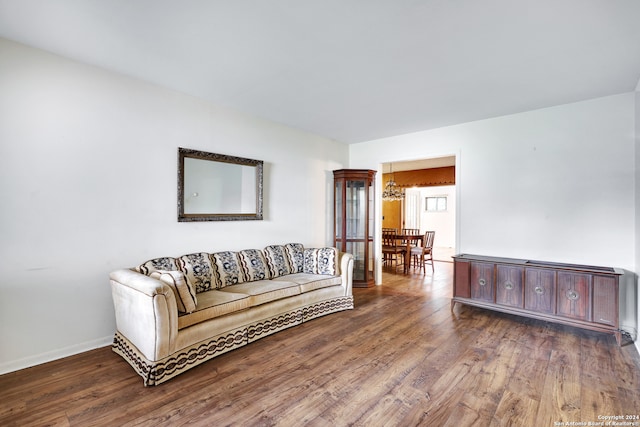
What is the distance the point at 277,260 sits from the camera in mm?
3848

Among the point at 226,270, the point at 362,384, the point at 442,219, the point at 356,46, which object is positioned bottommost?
the point at 362,384

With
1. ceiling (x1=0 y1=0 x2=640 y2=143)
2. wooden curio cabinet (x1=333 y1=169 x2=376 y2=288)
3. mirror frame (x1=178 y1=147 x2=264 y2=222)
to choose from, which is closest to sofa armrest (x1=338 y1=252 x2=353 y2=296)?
wooden curio cabinet (x1=333 y1=169 x2=376 y2=288)

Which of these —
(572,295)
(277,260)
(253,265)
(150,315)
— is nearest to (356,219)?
(277,260)

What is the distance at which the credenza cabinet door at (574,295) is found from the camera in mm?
2908

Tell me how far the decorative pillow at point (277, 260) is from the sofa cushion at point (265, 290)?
0.32 metres

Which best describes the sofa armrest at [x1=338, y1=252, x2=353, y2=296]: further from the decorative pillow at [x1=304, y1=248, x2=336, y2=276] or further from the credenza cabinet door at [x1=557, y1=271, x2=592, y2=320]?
the credenza cabinet door at [x1=557, y1=271, x2=592, y2=320]

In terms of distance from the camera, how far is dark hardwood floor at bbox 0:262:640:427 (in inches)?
71.3

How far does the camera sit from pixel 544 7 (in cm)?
184

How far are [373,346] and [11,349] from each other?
2941 millimetres

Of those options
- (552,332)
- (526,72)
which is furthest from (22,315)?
(552,332)

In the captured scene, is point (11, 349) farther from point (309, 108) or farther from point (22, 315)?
point (309, 108)

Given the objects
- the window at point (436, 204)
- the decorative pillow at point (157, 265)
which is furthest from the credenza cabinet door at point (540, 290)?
the window at point (436, 204)

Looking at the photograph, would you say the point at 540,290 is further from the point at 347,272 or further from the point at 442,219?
the point at 442,219

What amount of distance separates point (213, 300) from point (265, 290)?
21.8 inches
